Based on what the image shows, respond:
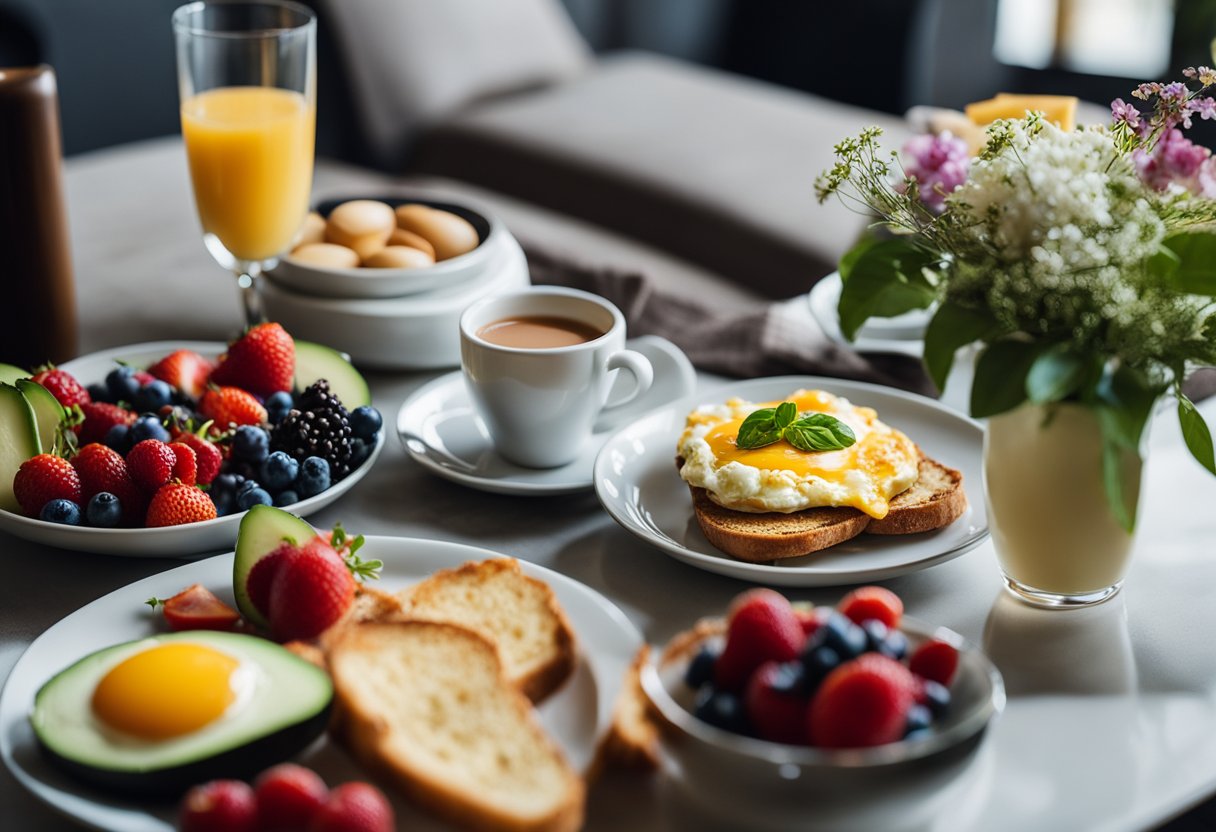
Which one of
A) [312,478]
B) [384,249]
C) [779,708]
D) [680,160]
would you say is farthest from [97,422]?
[680,160]

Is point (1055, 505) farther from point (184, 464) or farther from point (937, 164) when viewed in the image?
point (184, 464)

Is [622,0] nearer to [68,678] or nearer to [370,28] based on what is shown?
[370,28]

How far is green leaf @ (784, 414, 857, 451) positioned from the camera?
118cm

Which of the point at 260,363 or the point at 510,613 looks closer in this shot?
the point at 510,613

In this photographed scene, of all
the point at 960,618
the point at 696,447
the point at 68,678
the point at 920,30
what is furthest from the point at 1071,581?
the point at 920,30

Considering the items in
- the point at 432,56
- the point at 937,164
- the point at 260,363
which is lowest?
the point at 260,363

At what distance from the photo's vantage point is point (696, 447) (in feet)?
4.00

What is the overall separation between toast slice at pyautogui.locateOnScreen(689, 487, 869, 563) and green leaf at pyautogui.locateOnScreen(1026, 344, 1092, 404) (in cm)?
27

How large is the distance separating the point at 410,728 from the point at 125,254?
54.7 inches

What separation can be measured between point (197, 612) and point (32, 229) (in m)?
0.70

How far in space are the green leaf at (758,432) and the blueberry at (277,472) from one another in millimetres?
456

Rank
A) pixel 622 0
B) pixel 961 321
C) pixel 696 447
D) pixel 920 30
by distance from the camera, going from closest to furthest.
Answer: pixel 961 321
pixel 696 447
pixel 920 30
pixel 622 0

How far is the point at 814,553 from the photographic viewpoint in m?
1.14

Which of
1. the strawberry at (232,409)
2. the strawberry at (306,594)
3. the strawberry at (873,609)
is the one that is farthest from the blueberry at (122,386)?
the strawberry at (873,609)
